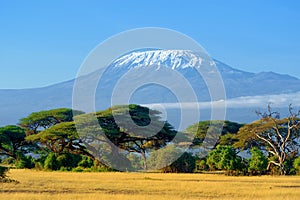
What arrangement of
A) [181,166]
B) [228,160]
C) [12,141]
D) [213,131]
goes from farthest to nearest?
1. [213,131]
2. [12,141]
3. [181,166]
4. [228,160]

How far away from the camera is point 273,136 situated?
2222 inches

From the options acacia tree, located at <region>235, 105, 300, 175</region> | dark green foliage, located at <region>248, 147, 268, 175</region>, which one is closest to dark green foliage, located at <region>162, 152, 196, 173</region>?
dark green foliage, located at <region>248, 147, 268, 175</region>

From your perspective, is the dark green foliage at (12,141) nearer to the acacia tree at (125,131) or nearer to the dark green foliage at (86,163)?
the dark green foliage at (86,163)

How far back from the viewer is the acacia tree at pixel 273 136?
4944cm

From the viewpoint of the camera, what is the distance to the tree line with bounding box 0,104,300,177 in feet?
155

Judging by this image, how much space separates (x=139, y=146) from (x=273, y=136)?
1371 centimetres

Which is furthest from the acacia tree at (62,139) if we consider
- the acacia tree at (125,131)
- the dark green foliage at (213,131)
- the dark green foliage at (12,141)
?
the dark green foliage at (213,131)

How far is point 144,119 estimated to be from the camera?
5238cm

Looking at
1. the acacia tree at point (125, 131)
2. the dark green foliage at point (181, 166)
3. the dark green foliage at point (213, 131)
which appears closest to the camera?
the dark green foliage at point (181, 166)

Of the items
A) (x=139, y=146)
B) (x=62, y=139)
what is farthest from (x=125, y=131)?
(x=62, y=139)

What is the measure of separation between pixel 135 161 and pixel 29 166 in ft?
34.4

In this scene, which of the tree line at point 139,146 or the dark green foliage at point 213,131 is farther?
the dark green foliage at point 213,131

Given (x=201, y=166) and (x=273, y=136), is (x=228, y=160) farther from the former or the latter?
(x=273, y=136)

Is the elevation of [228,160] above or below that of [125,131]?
below
